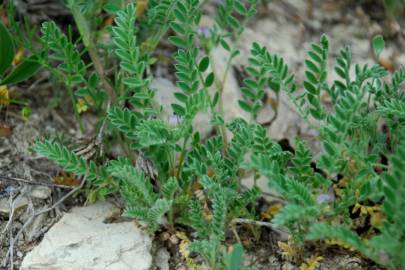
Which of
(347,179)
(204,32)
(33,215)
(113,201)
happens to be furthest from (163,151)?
(204,32)

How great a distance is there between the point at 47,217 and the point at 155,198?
0.39 meters

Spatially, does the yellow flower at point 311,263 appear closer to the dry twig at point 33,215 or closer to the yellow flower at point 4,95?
the dry twig at point 33,215

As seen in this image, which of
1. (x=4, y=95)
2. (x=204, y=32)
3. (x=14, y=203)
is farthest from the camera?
(x=204, y=32)

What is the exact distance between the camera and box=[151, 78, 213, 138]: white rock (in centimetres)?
246

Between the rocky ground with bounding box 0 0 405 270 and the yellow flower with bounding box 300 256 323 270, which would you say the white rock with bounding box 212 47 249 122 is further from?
the yellow flower with bounding box 300 256 323 270

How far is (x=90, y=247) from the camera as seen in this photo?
6.50ft

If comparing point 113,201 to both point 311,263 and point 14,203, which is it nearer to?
point 14,203

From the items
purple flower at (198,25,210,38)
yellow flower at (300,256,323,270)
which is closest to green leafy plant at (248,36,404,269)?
yellow flower at (300,256,323,270)

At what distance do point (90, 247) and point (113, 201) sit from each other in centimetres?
23

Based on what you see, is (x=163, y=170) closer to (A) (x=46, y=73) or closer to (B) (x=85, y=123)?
(B) (x=85, y=123)

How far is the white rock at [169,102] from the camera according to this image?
2.46m

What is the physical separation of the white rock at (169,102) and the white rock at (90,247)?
0.51 metres

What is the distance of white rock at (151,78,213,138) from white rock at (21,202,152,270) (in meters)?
0.51

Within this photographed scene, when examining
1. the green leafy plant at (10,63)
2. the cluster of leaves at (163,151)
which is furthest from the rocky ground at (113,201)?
the green leafy plant at (10,63)
